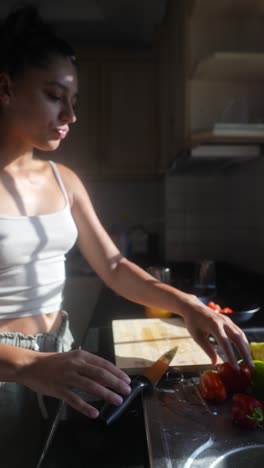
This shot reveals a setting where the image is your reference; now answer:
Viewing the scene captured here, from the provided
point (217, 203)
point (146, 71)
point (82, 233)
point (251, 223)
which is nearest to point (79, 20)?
point (146, 71)

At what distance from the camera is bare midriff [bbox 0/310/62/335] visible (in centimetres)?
81

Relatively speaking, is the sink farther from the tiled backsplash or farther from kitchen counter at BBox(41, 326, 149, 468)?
the tiled backsplash

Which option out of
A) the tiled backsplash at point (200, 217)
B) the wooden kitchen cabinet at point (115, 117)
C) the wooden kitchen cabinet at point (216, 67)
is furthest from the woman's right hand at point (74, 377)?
the wooden kitchen cabinet at point (115, 117)

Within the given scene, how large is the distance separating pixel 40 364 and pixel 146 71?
2219 mm

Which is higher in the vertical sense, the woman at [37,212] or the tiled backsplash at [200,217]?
the woman at [37,212]

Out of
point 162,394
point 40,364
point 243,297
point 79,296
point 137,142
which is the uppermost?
point 137,142

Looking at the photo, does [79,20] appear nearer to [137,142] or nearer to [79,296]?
[137,142]

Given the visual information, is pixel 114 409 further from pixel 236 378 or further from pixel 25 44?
pixel 25 44

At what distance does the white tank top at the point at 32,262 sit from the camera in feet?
2.61

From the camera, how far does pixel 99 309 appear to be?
119cm

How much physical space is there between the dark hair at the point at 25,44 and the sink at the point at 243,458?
2.52ft

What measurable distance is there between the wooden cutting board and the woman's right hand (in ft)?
0.77

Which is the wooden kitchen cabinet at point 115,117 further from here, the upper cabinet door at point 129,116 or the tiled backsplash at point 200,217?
the tiled backsplash at point 200,217

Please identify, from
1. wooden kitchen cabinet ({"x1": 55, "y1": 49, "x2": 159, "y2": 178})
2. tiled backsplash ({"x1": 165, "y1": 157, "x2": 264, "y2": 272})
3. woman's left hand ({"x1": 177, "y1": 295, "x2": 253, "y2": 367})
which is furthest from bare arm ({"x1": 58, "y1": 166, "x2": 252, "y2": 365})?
wooden kitchen cabinet ({"x1": 55, "y1": 49, "x2": 159, "y2": 178})
